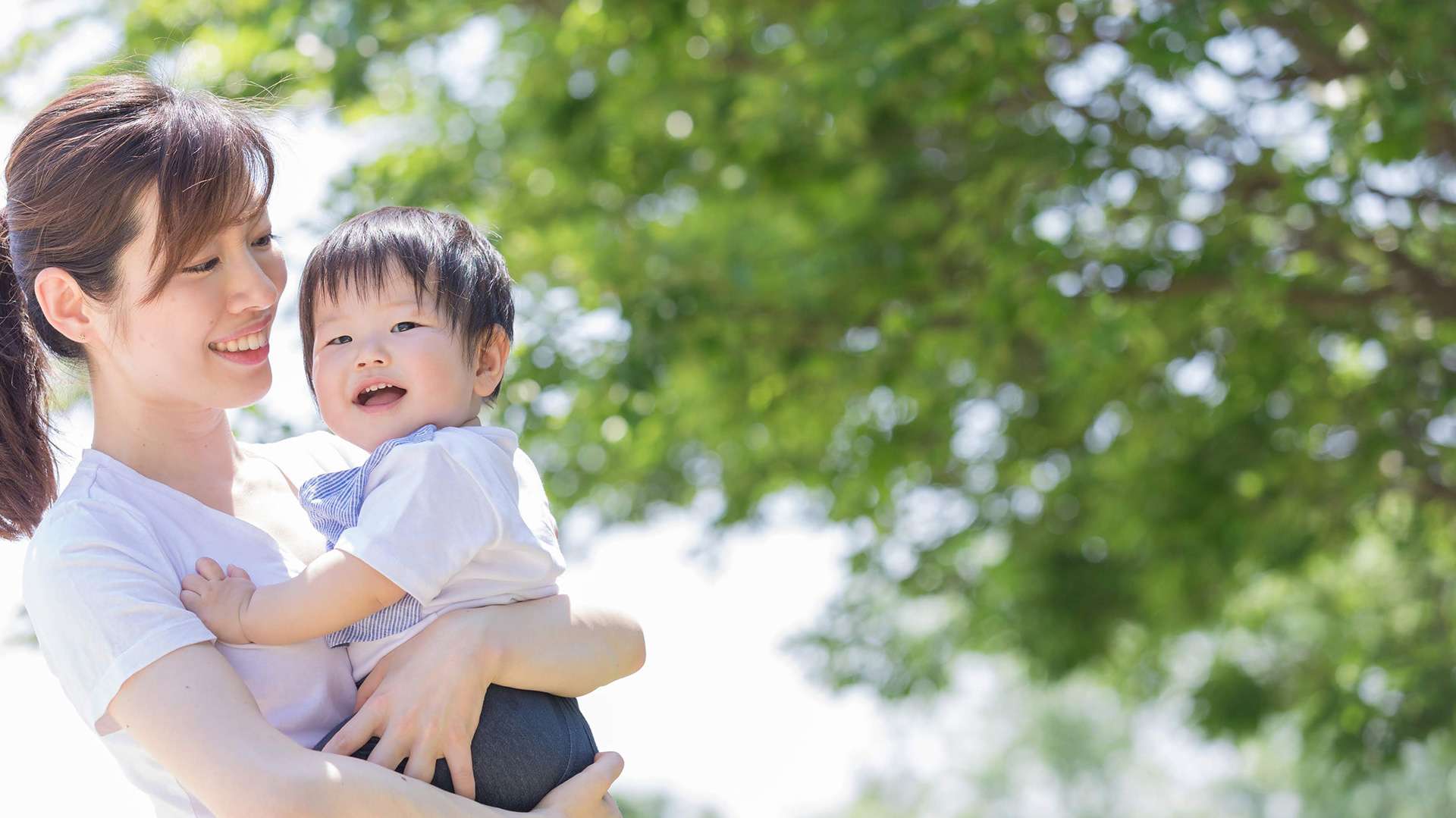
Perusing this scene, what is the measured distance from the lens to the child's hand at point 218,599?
1779 millimetres

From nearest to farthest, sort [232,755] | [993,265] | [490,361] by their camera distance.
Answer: [232,755] < [490,361] < [993,265]

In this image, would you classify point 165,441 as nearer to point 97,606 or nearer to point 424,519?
point 97,606

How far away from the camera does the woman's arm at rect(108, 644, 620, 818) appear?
164cm

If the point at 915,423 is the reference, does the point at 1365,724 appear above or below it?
below

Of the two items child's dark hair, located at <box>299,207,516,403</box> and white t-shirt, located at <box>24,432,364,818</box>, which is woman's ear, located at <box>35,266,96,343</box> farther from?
child's dark hair, located at <box>299,207,516,403</box>

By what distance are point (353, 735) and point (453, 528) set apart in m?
0.29

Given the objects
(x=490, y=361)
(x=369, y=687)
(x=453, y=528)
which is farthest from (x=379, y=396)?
(x=369, y=687)

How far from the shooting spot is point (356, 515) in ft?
6.15

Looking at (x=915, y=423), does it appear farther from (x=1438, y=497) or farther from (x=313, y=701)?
(x=313, y=701)

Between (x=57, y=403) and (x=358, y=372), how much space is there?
698 millimetres

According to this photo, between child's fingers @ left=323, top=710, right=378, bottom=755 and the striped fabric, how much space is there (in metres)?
0.12

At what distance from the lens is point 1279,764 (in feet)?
84.3

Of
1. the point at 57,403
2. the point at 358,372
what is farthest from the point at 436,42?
the point at 358,372

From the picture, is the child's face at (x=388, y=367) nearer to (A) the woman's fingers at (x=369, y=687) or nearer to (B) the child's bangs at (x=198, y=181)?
(B) the child's bangs at (x=198, y=181)
